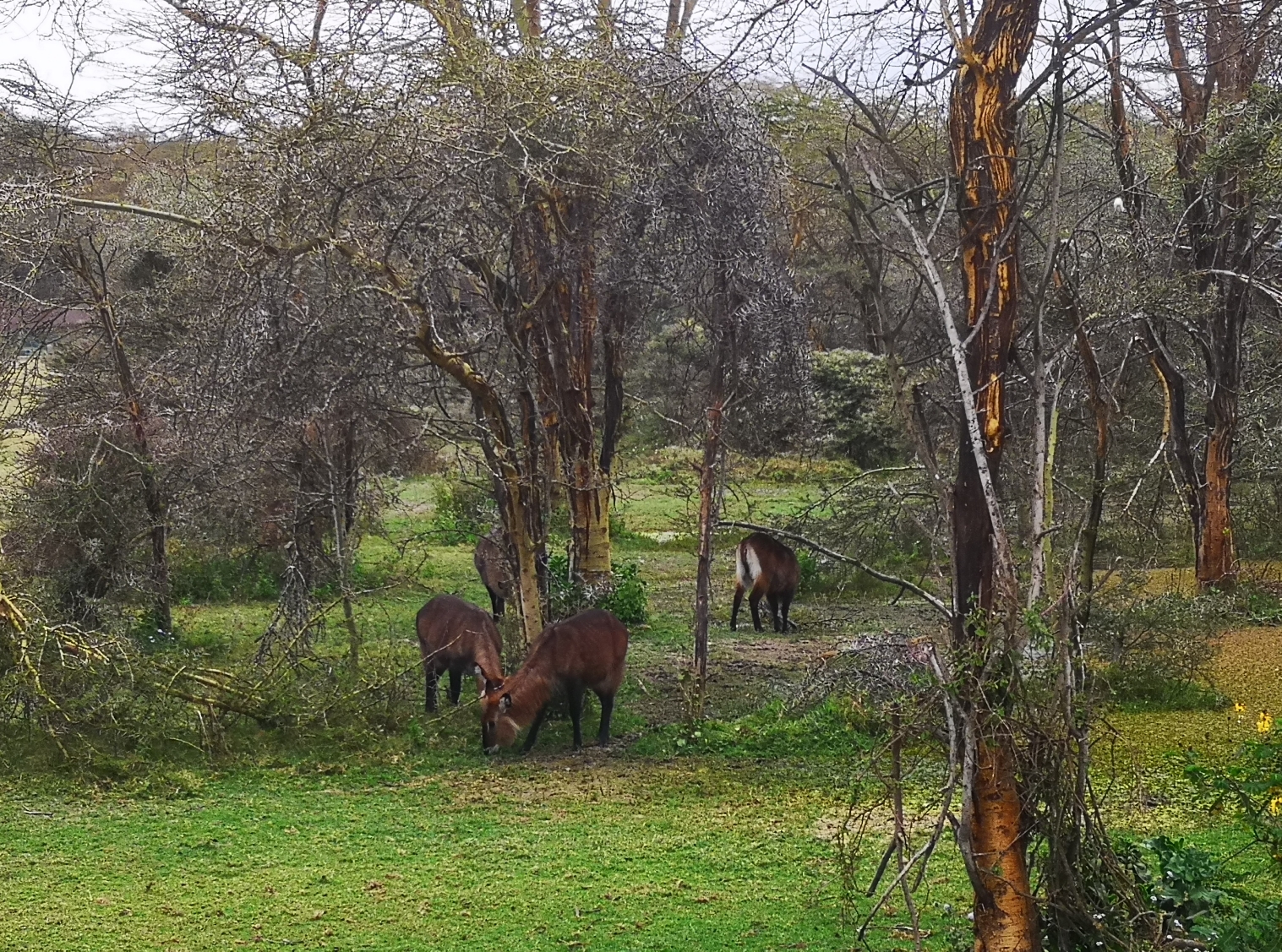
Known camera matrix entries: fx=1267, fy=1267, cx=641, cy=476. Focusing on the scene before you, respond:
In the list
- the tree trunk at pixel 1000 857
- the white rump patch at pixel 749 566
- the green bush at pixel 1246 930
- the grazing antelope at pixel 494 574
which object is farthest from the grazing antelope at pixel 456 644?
the green bush at pixel 1246 930

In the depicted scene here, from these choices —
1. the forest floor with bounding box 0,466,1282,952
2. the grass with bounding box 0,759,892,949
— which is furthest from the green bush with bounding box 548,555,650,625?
the grass with bounding box 0,759,892,949

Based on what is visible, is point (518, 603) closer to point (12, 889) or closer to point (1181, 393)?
point (12, 889)

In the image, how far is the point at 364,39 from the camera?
9.07 m

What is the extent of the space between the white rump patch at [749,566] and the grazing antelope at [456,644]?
4112 millimetres

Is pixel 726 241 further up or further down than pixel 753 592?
further up

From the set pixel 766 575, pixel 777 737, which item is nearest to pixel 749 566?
→ pixel 766 575

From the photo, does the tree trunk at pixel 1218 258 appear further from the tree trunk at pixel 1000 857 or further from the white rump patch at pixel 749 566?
the tree trunk at pixel 1000 857

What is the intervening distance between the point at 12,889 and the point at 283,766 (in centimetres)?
273

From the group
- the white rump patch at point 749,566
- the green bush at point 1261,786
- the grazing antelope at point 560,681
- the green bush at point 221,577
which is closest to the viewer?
the green bush at point 1261,786

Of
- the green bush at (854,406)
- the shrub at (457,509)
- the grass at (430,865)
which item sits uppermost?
the green bush at (854,406)

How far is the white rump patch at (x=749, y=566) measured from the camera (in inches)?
564

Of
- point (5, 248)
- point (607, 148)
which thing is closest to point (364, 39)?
point (607, 148)

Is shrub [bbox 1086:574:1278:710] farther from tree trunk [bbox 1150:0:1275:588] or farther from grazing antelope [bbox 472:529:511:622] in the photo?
grazing antelope [bbox 472:529:511:622]

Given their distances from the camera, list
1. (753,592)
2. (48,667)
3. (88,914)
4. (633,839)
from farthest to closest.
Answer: (753,592)
(48,667)
(633,839)
(88,914)
